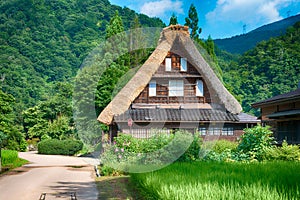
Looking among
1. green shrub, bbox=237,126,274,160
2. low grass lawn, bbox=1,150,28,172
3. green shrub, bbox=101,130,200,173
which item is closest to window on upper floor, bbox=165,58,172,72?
green shrub, bbox=101,130,200,173

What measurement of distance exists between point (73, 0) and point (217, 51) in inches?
1259

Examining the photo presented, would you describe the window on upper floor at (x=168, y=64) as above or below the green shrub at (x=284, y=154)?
above

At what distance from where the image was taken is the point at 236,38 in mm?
82438

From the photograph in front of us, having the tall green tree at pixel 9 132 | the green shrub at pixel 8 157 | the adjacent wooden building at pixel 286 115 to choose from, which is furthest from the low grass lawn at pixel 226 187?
the tall green tree at pixel 9 132

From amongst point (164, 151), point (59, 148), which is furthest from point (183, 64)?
point (59, 148)

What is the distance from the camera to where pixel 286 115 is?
1903 centimetres

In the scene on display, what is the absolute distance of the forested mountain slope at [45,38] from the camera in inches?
2137

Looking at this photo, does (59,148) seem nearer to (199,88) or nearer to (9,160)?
(9,160)

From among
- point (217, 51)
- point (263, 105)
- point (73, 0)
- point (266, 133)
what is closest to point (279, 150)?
point (266, 133)

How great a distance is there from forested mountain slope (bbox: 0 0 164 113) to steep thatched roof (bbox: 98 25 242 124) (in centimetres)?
2561

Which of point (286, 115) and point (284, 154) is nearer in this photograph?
point (284, 154)

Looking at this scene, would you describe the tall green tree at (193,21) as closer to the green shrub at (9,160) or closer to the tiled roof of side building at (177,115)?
the tiled roof of side building at (177,115)

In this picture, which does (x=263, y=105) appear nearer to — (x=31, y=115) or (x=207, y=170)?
(x=207, y=170)

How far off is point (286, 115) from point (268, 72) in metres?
31.4
